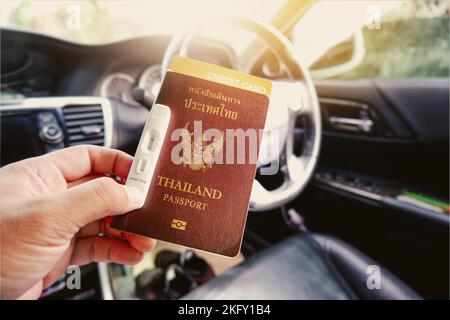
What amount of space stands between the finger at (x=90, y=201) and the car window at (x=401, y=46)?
4.07 feet

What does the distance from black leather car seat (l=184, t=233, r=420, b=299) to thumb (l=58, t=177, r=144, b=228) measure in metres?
0.49

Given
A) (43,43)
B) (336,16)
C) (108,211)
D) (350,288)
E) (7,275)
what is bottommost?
(350,288)

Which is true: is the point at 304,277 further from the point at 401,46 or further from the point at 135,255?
the point at 401,46

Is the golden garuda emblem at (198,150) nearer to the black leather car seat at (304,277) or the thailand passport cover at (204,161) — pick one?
the thailand passport cover at (204,161)

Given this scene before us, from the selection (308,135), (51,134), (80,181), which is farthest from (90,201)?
(308,135)

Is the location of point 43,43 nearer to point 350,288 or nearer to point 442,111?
point 350,288

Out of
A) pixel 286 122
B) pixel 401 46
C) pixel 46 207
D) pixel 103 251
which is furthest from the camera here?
pixel 401 46

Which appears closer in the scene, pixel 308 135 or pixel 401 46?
pixel 308 135

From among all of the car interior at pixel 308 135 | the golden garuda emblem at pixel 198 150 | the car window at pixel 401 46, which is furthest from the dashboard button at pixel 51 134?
the car window at pixel 401 46

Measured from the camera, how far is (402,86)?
128cm

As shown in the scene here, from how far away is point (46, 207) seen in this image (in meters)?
0.51

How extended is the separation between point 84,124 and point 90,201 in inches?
23.0
